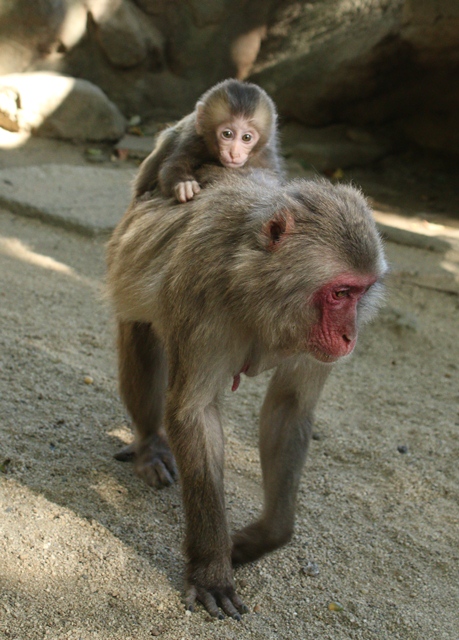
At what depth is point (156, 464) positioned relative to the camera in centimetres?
467

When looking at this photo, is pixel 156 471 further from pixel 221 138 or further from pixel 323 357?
pixel 221 138

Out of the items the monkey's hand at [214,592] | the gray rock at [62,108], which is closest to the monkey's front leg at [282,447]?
the monkey's hand at [214,592]

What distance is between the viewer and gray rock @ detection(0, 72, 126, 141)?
10570 mm

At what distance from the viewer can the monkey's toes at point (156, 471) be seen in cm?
461

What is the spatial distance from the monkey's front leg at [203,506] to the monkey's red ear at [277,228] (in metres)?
0.86

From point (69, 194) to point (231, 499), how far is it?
5202mm

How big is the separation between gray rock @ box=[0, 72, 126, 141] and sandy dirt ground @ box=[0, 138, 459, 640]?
14.1 feet

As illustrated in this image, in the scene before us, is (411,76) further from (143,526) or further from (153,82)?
(143,526)

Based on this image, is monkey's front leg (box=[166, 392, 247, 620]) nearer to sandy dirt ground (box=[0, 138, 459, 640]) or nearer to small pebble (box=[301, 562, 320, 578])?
sandy dirt ground (box=[0, 138, 459, 640])

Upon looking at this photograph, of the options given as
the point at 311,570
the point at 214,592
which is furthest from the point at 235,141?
the point at 214,592

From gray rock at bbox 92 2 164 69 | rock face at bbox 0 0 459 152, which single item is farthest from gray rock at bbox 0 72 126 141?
gray rock at bbox 92 2 164 69

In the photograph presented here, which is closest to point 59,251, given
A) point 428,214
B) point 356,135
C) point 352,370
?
point 352,370

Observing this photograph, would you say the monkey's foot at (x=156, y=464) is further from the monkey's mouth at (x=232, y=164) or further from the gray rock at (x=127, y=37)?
the gray rock at (x=127, y=37)

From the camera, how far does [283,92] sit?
481 inches
